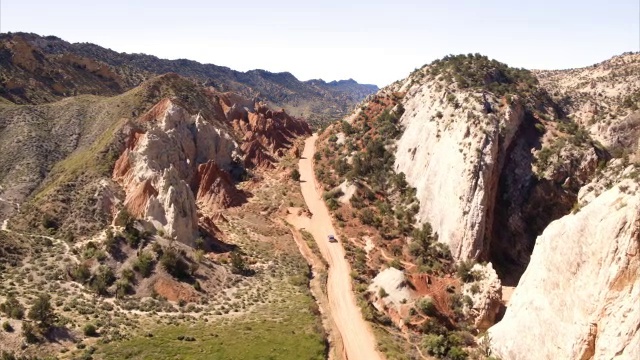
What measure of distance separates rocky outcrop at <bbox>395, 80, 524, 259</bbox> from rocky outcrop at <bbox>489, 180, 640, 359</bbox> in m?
20.8

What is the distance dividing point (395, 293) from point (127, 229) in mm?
31714

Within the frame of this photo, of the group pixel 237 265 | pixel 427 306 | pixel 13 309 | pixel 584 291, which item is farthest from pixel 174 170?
pixel 584 291

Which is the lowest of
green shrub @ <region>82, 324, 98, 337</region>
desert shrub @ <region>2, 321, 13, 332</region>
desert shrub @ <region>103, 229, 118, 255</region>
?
green shrub @ <region>82, 324, 98, 337</region>

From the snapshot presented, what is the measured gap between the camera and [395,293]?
51594 mm

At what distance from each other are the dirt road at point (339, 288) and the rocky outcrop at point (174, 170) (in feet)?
49.2

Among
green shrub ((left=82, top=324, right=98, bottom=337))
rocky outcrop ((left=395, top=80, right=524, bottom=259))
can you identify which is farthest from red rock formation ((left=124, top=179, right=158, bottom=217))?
rocky outcrop ((left=395, top=80, right=524, bottom=259))

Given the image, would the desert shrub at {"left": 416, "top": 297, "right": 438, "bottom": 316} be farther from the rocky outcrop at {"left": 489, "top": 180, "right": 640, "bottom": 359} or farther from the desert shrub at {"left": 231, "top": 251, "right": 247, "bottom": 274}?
the desert shrub at {"left": 231, "top": 251, "right": 247, "bottom": 274}

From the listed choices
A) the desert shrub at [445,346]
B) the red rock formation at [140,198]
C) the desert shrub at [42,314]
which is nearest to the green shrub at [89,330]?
the desert shrub at [42,314]

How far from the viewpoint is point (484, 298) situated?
50344 mm

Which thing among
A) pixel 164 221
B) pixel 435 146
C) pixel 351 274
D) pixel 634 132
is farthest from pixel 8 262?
pixel 634 132

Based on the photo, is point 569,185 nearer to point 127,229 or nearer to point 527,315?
point 527,315

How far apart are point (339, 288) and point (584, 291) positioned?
89.9 ft

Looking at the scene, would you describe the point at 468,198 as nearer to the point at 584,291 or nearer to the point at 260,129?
the point at 584,291

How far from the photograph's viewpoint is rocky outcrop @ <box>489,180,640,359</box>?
31.2 metres
